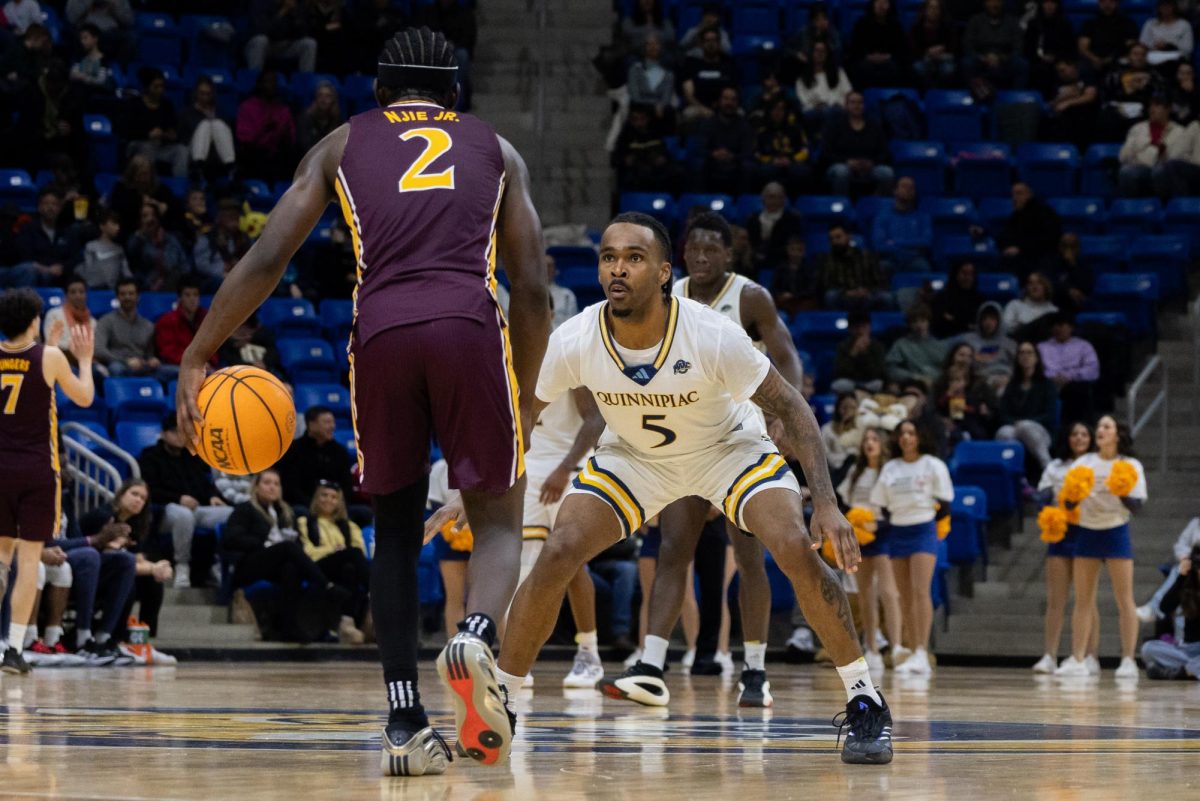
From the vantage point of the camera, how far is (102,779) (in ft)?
14.1

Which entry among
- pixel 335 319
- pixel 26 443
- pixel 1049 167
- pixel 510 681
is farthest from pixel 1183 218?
pixel 510 681

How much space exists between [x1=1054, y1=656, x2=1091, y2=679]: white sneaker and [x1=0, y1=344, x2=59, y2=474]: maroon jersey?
703 centimetres

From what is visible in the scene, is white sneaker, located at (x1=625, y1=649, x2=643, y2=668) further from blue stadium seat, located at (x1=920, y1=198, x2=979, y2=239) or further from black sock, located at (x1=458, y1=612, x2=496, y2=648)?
blue stadium seat, located at (x1=920, y1=198, x2=979, y2=239)

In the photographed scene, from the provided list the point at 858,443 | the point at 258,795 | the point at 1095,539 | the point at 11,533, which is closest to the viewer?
the point at 258,795

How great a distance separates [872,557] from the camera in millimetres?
13758

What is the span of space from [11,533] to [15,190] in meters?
6.81

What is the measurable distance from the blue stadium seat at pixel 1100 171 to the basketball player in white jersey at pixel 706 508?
11198 mm

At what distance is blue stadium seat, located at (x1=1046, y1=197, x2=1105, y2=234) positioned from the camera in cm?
1852

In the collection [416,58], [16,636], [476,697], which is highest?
[416,58]

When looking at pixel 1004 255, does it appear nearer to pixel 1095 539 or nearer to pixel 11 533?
pixel 1095 539

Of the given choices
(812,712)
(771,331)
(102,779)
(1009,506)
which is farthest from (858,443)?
(102,779)

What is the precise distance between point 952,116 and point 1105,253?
2.41 metres

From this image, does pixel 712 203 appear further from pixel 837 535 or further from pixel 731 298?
pixel 837 535

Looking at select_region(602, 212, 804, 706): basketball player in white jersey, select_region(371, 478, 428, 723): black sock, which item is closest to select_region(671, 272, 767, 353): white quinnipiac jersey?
select_region(602, 212, 804, 706): basketball player in white jersey
